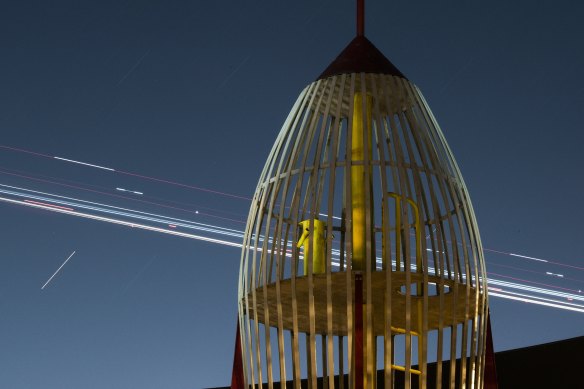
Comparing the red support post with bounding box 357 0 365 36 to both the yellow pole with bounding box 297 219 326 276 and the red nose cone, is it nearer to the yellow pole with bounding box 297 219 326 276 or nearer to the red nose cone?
the red nose cone

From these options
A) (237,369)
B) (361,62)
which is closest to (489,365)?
(237,369)

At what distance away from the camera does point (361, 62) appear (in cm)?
538

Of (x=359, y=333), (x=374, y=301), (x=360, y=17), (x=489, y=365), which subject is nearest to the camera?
(x=359, y=333)

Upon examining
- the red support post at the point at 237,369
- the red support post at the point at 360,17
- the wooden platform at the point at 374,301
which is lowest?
the red support post at the point at 237,369

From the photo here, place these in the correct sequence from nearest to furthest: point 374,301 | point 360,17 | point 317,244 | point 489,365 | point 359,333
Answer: point 359,333 → point 317,244 → point 374,301 → point 489,365 → point 360,17

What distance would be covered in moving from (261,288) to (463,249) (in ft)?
4.01

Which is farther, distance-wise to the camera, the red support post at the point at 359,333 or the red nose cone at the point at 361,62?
the red nose cone at the point at 361,62

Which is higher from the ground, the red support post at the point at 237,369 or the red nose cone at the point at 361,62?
the red nose cone at the point at 361,62

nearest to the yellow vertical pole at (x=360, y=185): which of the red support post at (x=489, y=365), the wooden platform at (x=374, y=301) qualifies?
the wooden platform at (x=374, y=301)

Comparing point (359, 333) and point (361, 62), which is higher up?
point (361, 62)

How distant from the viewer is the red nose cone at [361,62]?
5.35 metres

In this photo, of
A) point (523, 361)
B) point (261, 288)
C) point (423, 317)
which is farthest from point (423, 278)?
point (523, 361)

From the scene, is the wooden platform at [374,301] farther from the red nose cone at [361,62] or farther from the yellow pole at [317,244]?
the red nose cone at [361,62]

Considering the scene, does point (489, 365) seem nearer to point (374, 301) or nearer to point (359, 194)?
point (374, 301)
